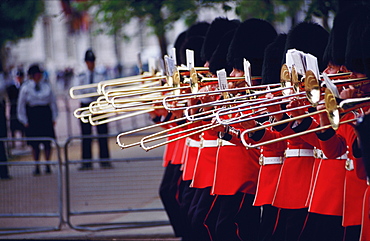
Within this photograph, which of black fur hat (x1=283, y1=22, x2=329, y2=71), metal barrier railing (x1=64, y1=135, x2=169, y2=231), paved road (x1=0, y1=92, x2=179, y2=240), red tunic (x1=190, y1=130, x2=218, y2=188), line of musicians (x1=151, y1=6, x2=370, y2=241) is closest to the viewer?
line of musicians (x1=151, y1=6, x2=370, y2=241)

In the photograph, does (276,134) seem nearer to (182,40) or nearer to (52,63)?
(182,40)

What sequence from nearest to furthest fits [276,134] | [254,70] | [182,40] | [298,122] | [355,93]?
1. [355,93]
2. [298,122]
3. [276,134]
4. [254,70]
5. [182,40]

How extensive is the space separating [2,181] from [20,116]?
3.25 m

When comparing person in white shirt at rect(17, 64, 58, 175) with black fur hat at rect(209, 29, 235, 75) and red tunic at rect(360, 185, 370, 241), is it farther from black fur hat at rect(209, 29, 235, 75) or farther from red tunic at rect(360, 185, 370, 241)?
red tunic at rect(360, 185, 370, 241)

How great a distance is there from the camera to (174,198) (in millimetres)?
6305

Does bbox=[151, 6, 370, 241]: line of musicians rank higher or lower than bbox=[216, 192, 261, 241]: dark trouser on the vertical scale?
higher

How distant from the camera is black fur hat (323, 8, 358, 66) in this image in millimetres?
3960

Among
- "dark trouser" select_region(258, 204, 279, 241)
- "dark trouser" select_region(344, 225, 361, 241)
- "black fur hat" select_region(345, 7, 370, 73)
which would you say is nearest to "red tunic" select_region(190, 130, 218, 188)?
"dark trouser" select_region(258, 204, 279, 241)

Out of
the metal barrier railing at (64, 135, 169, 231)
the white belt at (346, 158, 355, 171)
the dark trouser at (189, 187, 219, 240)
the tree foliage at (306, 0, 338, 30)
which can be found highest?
the tree foliage at (306, 0, 338, 30)

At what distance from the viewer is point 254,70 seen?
4.95m

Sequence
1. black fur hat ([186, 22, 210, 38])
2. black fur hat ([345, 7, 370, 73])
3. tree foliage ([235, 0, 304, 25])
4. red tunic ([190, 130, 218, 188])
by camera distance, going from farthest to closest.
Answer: tree foliage ([235, 0, 304, 25]) → black fur hat ([186, 22, 210, 38]) → red tunic ([190, 130, 218, 188]) → black fur hat ([345, 7, 370, 73])

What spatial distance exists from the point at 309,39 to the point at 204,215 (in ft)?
4.79

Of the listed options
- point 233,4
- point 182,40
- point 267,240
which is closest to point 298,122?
point 267,240

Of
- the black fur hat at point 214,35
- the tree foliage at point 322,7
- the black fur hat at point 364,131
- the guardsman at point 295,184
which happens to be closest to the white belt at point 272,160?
the guardsman at point 295,184
